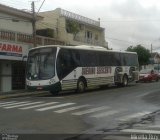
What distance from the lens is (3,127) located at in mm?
13742

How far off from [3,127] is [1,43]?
20.4 meters

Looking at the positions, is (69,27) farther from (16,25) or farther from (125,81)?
(125,81)

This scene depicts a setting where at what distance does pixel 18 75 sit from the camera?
1496 inches

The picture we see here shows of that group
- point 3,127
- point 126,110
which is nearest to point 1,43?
point 126,110

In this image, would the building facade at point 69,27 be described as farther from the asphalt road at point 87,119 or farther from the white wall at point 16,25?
the asphalt road at point 87,119

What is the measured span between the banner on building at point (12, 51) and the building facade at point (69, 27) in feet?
35.1

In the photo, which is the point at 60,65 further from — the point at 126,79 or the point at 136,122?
the point at 136,122

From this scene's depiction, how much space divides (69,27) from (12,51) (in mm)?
17645

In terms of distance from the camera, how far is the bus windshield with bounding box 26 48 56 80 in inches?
1067

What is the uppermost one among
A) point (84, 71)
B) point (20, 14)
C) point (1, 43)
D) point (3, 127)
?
point (20, 14)

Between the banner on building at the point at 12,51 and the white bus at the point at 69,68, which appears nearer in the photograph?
the white bus at the point at 69,68

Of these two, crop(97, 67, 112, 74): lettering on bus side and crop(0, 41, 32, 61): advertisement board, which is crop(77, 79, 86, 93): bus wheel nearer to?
crop(97, 67, 112, 74): lettering on bus side

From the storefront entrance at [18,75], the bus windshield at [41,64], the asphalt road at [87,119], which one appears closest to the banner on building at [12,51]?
the storefront entrance at [18,75]

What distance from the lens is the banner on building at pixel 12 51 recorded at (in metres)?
33.7
